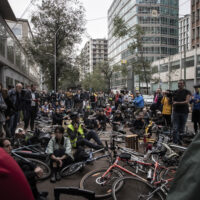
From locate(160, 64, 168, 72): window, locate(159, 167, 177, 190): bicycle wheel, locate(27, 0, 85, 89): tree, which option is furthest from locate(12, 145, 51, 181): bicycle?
locate(160, 64, 168, 72): window

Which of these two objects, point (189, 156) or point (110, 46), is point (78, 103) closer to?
point (189, 156)

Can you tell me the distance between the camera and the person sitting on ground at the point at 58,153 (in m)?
4.71

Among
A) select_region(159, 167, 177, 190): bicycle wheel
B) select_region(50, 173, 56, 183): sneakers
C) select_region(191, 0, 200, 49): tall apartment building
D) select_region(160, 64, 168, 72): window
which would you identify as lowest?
select_region(50, 173, 56, 183): sneakers

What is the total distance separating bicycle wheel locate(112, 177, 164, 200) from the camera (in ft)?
11.6

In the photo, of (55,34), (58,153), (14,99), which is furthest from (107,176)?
(55,34)

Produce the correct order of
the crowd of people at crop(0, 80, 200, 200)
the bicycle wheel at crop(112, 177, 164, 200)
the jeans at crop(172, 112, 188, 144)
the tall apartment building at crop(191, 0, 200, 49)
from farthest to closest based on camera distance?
the tall apartment building at crop(191, 0, 200, 49)
the jeans at crop(172, 112, 188, 144)
the crowd of people at crop(0, 80, 200, 200)
the bicycle wheel at crop(112, 177, 164, 200)

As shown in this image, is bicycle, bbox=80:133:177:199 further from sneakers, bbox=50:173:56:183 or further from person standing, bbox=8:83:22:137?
person standing, bbox=8:83:22:137

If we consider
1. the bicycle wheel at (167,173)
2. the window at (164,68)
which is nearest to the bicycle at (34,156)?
the bicycle wheel at (167,173)

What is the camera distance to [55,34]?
27.0m

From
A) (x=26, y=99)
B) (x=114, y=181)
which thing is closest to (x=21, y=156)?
(x=114, y=181)

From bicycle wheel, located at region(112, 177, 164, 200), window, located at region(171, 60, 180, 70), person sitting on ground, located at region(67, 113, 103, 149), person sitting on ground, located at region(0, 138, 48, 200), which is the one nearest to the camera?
person sitting on ground, located at region(0, 138, 48, 200)

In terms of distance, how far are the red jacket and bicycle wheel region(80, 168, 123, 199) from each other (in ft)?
10.2

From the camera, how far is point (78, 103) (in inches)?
719

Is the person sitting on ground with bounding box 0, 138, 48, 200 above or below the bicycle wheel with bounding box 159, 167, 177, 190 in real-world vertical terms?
above
